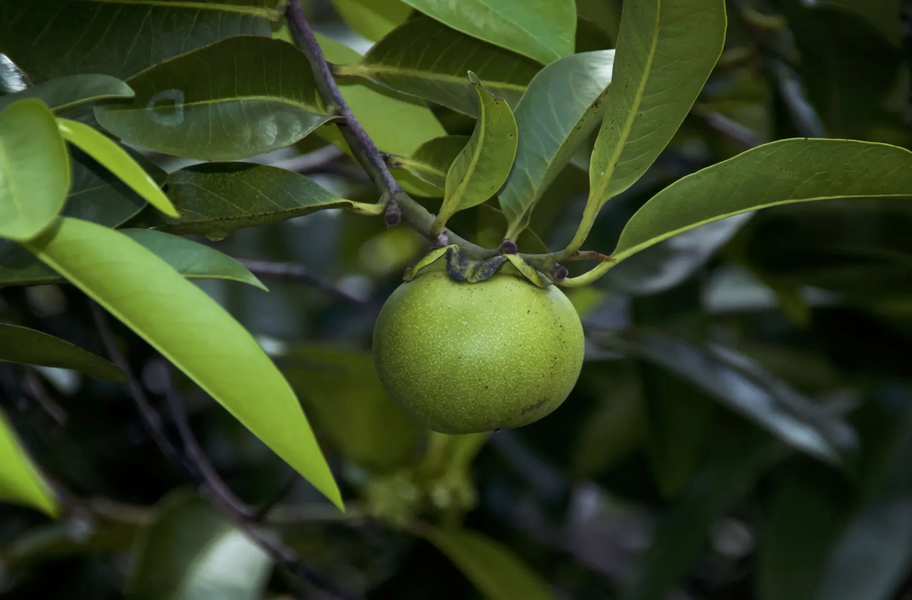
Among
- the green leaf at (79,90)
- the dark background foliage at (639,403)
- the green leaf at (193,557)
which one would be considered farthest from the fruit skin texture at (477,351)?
the green leaf at (193,557)

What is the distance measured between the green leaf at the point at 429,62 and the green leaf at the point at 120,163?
325 mm

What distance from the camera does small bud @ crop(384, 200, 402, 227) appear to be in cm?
58

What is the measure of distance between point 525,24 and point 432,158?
0.14 metres

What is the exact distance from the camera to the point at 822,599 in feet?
4.52

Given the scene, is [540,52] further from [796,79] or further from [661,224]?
[796,79]

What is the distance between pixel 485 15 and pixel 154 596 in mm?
965

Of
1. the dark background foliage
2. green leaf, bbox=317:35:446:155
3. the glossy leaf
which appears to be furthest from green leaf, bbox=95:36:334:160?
the glossy leaf

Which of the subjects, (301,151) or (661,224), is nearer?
(661,224)

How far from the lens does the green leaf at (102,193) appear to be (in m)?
0.59

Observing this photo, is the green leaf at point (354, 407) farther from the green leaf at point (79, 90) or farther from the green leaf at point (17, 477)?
the green leaf at point (17, 477)

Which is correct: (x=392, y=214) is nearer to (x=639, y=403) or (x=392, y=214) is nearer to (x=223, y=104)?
(x=223, y=104)

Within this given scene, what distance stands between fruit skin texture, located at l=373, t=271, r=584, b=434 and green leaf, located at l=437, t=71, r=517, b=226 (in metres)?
0.06

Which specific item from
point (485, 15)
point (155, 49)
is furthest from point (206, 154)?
point (485, 15)

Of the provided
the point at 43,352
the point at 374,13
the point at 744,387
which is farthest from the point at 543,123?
the point at 744,387
